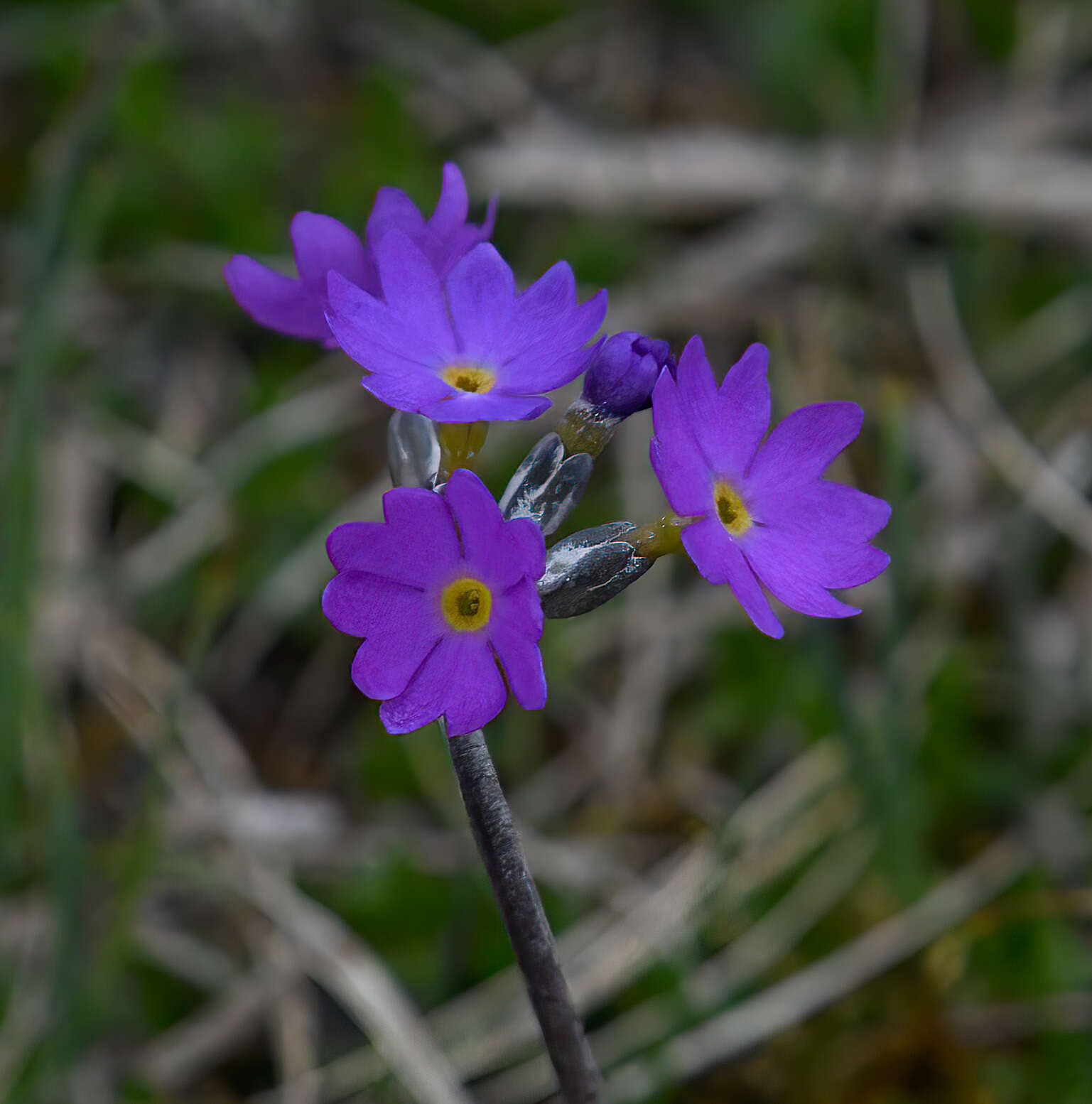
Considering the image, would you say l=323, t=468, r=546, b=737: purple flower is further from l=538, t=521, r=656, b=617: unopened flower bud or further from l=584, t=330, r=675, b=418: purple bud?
l=584, t=330, r=675, b=418: purple bud

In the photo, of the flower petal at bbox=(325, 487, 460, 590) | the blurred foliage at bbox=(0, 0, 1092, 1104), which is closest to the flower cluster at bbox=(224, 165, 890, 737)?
the flower petal at bbox=(325, 487, 460, 590)

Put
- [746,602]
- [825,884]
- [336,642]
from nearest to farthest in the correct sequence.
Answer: [746,602]
[825,884]
[336,642]

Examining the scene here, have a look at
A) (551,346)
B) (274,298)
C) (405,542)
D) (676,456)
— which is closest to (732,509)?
(676,456)

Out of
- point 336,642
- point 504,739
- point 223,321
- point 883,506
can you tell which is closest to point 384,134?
point 223,321

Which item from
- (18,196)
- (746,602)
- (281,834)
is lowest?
(746,602)

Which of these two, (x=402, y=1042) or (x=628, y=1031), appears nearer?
(x=402, y=1042)

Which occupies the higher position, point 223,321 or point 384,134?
point 384,134

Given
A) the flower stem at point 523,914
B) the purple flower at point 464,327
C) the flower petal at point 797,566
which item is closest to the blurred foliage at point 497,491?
the flower stem at point 523,914

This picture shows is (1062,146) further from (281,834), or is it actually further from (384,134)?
(281,834)
